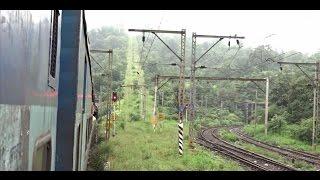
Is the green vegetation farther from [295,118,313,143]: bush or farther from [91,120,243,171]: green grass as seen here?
[91,120,243,171]: green grass

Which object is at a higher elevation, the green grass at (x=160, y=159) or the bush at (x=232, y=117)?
the green grass at (x=160, y=159)

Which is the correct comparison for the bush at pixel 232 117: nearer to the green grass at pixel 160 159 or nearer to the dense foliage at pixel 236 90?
the dense foliage at pixel 236 90

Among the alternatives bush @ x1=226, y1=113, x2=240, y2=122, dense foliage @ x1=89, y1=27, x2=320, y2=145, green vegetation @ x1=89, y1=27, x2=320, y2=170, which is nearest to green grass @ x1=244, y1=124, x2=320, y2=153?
green vegetation @ x1=89, y1=27, x2=320, y2=170

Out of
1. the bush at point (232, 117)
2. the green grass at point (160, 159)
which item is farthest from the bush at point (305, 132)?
the bush at point (232, 117)

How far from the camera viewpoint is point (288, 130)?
45250 millimetres

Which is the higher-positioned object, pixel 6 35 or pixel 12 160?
pixel 6 35

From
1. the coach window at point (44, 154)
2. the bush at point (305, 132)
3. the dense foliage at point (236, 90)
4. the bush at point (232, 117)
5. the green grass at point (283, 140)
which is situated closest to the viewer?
the coach window at point (44, 154)

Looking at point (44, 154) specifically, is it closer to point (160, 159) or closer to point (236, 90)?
point (160, 159)

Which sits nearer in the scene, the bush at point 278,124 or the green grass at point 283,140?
the green grass at point 283,140

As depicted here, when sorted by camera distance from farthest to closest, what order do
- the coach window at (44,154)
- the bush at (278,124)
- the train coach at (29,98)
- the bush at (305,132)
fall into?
the bush at (278,124) < the bush at (305,132) < the coach window at (44,154) < the train coach at (29,98)

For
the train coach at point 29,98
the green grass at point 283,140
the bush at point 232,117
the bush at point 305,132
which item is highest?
the train coach at point 29,98

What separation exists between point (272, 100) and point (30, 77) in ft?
198
